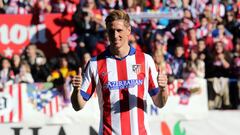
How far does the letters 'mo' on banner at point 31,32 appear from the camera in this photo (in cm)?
1173

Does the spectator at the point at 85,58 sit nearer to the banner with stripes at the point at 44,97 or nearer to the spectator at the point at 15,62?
the banner with stripes at the point at 44,97

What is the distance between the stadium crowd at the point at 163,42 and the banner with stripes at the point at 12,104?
0.60 meters

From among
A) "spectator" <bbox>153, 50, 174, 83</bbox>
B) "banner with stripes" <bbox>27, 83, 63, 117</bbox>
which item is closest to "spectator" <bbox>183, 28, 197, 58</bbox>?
"spectator" <bbox>153, 50, 174, 83</bbox>

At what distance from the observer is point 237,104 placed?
33.5 ft

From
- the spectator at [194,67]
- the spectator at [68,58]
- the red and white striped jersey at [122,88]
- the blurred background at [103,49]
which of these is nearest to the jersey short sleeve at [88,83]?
the red and white striped jersey at [122,88]

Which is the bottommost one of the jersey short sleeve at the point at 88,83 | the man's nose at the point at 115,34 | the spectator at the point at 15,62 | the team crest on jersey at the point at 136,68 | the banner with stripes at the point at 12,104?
the banner with stripes at the point at 12,104

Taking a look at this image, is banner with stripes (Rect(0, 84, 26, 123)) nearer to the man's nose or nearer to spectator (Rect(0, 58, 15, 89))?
spectator (Rect(0, 58, 15, 89))

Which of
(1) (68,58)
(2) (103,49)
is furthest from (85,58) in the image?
(2) (103,49)

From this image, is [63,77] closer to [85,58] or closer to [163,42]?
[85,58]

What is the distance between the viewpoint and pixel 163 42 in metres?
11.5

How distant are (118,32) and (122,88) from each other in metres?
0.48

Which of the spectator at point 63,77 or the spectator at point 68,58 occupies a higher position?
the spectator at point 68,58

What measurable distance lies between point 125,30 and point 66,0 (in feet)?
25.1

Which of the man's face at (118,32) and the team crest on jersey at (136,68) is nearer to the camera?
the man's face at (118,32)
